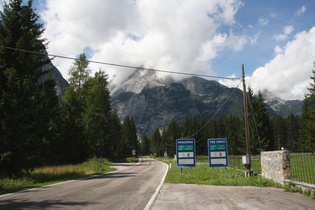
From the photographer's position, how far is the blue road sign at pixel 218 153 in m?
16.9

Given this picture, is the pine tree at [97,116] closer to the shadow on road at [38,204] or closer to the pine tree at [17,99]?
the pine tree at [17,99]

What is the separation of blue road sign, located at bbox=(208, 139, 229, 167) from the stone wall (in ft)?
9.57

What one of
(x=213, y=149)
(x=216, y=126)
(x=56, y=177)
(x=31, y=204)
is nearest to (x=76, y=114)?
(x=56, y=177)

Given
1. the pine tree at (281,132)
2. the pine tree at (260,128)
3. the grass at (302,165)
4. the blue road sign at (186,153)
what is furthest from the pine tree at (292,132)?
the grass at (302,165)

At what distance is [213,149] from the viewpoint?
1716 cm

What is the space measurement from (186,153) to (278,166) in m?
6.82

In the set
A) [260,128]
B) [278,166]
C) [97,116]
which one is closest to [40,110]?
[278,166]

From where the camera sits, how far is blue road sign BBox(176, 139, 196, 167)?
700 inches

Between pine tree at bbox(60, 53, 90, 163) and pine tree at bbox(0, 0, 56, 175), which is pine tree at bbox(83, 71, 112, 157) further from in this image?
pine tree at bbox(0, 0, 56, 175)

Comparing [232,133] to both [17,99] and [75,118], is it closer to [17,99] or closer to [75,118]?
[75,118]

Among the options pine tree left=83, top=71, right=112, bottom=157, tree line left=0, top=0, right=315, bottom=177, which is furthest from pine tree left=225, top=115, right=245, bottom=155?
pine tree left=83, top=71, right=112, bottom=157

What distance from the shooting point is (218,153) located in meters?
17.1

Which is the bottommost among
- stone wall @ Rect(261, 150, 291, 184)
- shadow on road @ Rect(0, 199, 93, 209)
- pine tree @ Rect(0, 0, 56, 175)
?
shadow on road @ Rect(0, 199, 93, 209)

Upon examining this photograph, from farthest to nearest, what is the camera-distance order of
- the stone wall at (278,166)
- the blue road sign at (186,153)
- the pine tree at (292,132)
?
the pine tree at (292,132) → the blue road sign at (186,153) → the stone wall at (278,166)
